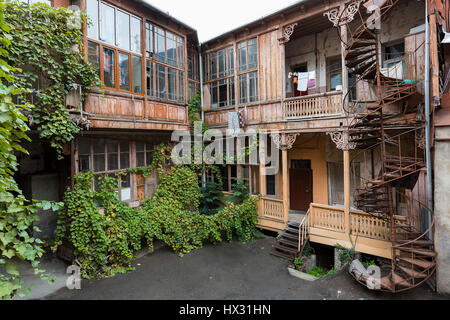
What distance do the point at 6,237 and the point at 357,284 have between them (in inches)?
335

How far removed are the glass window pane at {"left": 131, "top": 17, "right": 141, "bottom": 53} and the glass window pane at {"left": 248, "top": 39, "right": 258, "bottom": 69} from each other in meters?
5.04

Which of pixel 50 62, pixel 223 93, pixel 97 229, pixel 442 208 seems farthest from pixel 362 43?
pixel 97 229

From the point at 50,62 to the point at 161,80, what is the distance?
4271 mm

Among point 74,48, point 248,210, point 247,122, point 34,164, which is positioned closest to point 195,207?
point 248,210

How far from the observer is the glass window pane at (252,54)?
1192cm

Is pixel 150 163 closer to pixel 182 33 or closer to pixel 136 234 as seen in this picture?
pixel 136 234

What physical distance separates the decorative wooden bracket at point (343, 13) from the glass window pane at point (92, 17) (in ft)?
27.3

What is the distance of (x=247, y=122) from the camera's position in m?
12.1

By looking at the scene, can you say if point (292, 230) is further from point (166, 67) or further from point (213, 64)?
point (213, 64)

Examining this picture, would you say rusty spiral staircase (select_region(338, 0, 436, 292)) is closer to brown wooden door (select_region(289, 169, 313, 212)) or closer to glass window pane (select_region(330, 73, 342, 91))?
glass window pane (select_region(330, 73, 342, 91))

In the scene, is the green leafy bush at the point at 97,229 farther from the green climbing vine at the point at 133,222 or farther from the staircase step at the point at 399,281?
the staircase step at the point at 399,281

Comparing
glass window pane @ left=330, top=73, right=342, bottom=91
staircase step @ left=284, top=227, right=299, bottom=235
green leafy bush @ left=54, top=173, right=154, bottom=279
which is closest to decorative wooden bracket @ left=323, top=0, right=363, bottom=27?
glass window pane @ left=330, top=73, right=342, bottom=91

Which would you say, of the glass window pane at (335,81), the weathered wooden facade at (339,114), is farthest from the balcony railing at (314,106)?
the glass window pane at (335,81)

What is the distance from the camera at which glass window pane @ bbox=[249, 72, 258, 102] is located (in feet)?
39.4
